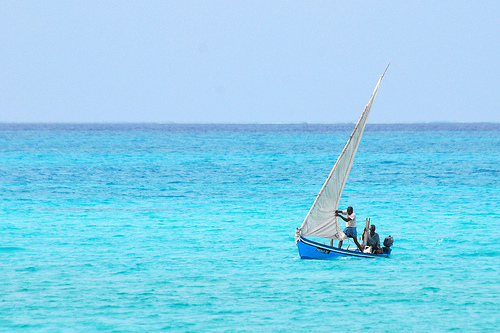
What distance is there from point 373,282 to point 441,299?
2461 millimetres

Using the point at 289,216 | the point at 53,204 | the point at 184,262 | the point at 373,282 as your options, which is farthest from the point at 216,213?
the point at 373,282

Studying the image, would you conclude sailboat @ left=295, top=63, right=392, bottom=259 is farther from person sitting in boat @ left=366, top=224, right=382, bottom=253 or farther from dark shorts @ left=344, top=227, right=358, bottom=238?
person sitting in boat @ left=366, top=224, right=382, bottom=253

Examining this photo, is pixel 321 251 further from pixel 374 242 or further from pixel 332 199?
pixel 374 242

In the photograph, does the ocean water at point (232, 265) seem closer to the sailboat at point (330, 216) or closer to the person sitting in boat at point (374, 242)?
the sailboat at point (330, 216)

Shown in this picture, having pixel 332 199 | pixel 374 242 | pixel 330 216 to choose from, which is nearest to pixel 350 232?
pixel 330 216

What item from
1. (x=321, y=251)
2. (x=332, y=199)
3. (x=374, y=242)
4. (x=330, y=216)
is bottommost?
(x=321, y=251)

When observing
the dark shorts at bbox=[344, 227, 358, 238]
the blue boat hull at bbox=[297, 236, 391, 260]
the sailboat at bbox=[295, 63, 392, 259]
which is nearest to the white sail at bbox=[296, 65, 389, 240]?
the sailboat at bbox=[295, 63, 392, 259]

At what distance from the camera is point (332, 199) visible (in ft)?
78.8

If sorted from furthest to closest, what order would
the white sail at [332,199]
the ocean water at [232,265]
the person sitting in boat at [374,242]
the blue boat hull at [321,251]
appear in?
the person sitting in boat at [374,242], the blue boat hull at [321,251], the white sail at [332,199], the ocean water at [232,265]

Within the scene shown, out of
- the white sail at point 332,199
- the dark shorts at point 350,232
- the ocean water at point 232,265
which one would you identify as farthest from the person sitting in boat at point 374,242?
the white sail at point 332,199

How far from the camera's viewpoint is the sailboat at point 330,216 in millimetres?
23547

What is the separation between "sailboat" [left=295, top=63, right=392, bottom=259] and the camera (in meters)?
23.5

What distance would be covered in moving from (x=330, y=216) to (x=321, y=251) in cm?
124

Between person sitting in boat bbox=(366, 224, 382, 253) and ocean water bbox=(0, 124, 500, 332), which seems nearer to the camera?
ocean water bbox=(0, 124, 500, 332)
